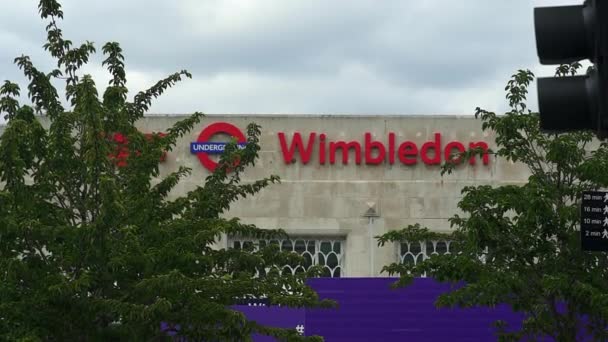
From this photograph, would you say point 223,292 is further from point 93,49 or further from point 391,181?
point 391,181

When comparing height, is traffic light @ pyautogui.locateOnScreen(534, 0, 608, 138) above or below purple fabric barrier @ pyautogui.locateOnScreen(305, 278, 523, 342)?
above

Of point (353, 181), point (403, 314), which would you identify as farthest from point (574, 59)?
point (353, 181)

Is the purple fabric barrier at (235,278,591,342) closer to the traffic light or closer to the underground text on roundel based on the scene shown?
the underground text on roundel

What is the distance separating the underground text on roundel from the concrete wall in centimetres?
10

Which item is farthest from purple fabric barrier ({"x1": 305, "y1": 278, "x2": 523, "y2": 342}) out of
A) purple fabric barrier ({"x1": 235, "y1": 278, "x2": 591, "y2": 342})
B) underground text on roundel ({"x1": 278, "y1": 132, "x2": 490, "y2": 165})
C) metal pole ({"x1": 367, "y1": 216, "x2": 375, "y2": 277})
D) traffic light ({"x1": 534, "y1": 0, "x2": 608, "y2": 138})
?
traffic light ({"x1": 534, "y1": 0, "x2": 608, "y2": 138})

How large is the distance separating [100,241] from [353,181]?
1040 centimetres

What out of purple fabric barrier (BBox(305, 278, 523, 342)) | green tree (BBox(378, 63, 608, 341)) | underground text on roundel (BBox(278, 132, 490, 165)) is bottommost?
purple fabric barrier (BBox(305, 278, 523, 342))

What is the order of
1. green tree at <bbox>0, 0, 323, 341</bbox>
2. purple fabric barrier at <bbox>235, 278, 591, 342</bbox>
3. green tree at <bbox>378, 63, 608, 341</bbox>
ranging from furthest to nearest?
→ purple fabric barrier at <bbox>235, 278, 591, 342</bbox> → green tree at <bbox>378, 63, 608, 341</bbox> → green tree at <bbox>0, 0, 323, 341</bbox>

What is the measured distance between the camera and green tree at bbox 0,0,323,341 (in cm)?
1227

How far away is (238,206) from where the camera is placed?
889 inches

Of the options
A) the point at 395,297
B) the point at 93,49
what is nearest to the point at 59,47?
the point at 93,49

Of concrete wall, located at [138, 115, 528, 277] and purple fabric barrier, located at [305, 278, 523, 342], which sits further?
concrete wall, located at [138, 115, 528, 277]

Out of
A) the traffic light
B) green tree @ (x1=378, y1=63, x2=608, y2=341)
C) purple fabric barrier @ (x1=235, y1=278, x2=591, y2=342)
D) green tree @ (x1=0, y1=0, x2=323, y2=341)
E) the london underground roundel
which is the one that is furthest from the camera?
the london underground roundel

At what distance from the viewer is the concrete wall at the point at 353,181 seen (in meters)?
22.3
